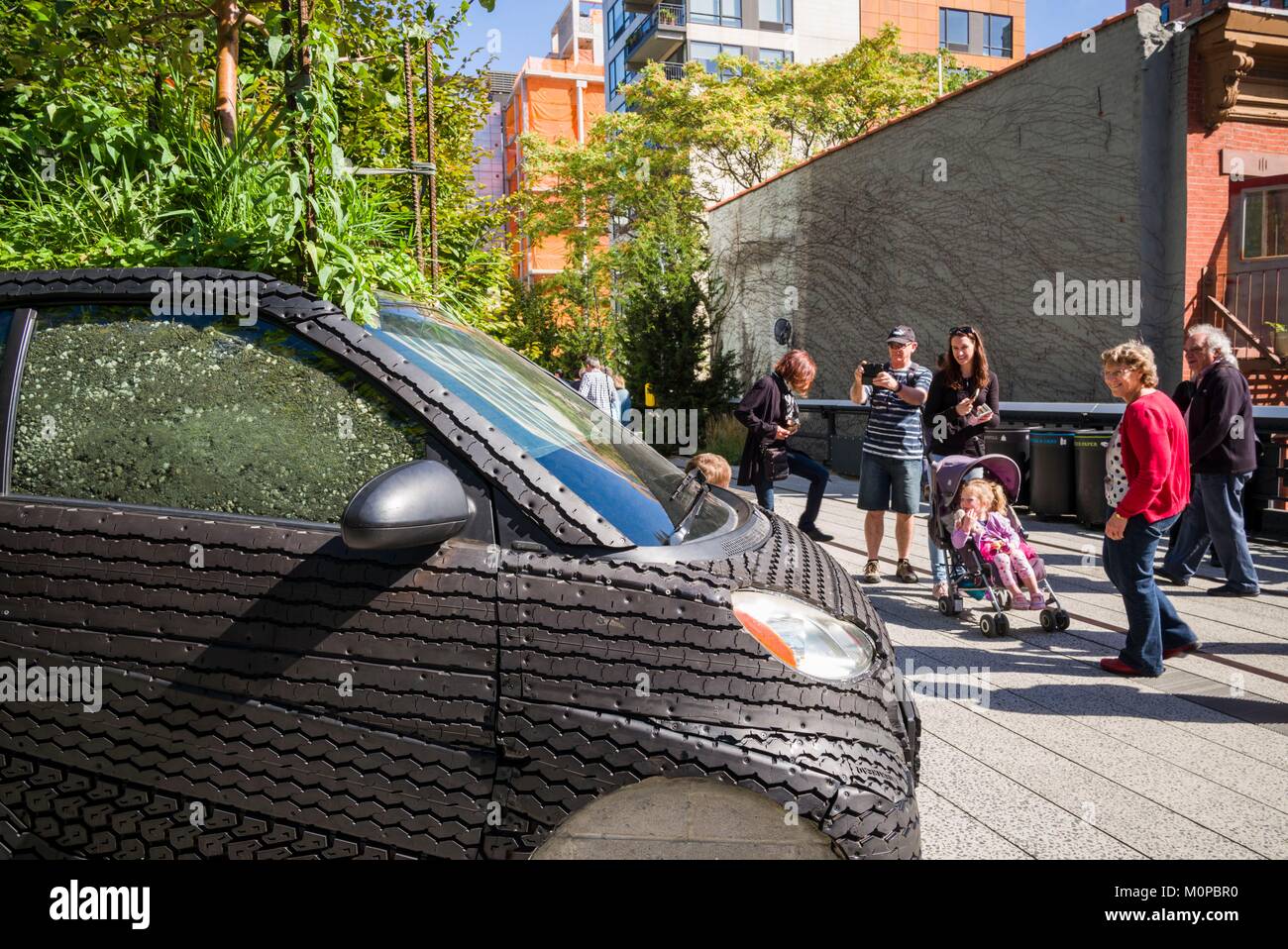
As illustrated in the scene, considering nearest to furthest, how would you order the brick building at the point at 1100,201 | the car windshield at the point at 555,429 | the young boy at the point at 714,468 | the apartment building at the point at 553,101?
the car windshield at the point at 555,429
the young boy at the point at 714,468
the brick building at the point at 1100,201
the apartment building at the point at 553,101

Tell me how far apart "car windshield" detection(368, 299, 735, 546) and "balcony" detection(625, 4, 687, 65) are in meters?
45.8

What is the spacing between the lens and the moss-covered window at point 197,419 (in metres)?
2.20

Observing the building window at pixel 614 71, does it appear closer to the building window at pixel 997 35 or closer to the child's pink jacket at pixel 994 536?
the building window at pixel 997 35

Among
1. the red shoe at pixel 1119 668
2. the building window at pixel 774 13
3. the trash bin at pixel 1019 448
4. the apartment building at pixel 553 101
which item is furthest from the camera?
the apartment building at pixel 553 101

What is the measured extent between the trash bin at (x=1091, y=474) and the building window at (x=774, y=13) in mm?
40319

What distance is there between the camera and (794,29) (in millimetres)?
46094

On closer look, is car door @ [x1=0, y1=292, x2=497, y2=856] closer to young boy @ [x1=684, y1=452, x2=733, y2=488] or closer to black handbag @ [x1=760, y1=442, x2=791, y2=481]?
young boy @ [x1=684, y1=452, x2=733, y2=488]

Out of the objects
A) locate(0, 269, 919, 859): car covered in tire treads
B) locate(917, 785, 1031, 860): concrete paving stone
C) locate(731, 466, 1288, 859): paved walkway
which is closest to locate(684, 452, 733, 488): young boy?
locate(731, 466, 1288, 859): paved walkway

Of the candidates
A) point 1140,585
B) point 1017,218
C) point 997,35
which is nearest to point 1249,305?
point 1017,218

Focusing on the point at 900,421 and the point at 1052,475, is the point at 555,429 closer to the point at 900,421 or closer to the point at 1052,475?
the point at 900,421

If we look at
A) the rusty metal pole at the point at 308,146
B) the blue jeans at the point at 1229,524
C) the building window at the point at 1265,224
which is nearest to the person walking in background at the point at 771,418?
the blue jeans at the point at 1229,524
